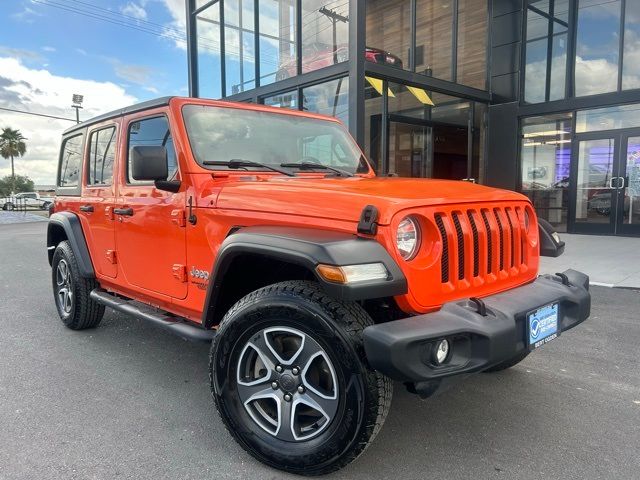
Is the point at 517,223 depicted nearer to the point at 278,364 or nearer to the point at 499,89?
the point at 278,364

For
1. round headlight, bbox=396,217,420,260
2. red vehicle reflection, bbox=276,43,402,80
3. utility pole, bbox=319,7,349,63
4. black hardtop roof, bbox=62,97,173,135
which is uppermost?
utility pole, bbox=319,7,349,63

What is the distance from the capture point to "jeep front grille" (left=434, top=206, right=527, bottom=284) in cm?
233

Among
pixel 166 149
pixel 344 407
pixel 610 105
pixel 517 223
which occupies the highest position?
pixel 610 105

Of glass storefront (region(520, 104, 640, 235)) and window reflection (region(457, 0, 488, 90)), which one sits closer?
glass storefront (region(520, 104, 640, 235))

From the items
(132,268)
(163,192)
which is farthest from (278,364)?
(132,268)

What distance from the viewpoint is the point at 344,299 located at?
200 centimetres

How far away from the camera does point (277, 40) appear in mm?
11805

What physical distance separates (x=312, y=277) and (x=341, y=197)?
44 centimetres

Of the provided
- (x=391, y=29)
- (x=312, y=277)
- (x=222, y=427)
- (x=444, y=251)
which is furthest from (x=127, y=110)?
(x=391, y=29)

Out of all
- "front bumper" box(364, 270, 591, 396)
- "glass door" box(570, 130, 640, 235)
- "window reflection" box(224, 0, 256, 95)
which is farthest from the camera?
"window reflection" box(224, 0, 256, 95)

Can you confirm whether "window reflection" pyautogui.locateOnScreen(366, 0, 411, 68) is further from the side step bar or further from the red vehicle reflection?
the side step bar

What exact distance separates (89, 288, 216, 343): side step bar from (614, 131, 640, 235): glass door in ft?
36.5

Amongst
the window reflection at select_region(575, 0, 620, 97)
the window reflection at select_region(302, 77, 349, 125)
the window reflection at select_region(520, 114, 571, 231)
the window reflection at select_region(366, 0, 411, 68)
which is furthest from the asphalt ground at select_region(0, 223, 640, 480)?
the window reflection at select_region(575, 0, 620, 97)

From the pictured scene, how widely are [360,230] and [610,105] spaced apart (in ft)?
37.4
